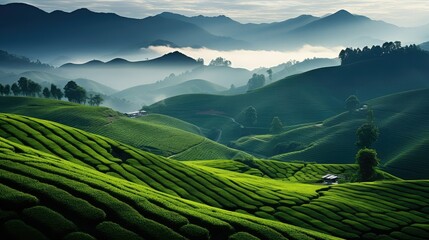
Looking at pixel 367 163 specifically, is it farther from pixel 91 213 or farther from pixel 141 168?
pixel 91 213

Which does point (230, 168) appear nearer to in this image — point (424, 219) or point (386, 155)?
point (424, 219)

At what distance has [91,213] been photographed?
35.2 meters

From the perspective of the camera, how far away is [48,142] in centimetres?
6438

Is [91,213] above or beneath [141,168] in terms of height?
above

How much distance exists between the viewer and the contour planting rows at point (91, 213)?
32344mm

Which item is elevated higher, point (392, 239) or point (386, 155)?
point (392, 239)

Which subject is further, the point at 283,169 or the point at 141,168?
the point at 283,169

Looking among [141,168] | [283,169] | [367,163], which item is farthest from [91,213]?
[367,163]

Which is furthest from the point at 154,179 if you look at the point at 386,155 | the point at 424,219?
the point at 386,155

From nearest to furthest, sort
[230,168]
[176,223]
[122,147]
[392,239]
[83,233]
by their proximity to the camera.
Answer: [83,233], [176,223], [392,239], [122,147], [230,168]

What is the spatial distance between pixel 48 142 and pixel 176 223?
36.3m

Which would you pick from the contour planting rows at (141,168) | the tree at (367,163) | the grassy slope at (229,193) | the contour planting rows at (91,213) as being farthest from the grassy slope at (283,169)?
the contour planting rows at (91,213)

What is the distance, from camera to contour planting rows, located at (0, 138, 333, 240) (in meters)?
32.3

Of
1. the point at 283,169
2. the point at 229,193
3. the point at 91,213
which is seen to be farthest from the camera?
the point at 283,169
